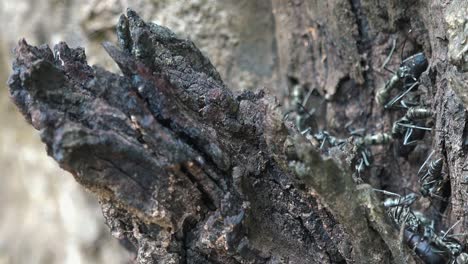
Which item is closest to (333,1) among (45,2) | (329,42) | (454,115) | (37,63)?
(329,42)

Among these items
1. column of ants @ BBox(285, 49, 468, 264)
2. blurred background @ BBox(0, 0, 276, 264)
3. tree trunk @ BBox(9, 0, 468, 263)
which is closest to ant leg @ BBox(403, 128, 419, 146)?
column of ants @ BBox(285, 49, 468, 264)

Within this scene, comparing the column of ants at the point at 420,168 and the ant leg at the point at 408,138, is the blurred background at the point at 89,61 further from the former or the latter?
the ant leg at the point at 408,138

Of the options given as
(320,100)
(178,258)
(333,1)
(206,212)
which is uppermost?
(333,1)

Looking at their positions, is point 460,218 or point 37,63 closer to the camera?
point 37,63

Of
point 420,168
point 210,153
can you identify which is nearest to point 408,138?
point 420,168

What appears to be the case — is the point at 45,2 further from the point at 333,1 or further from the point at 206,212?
the point at 206,212
